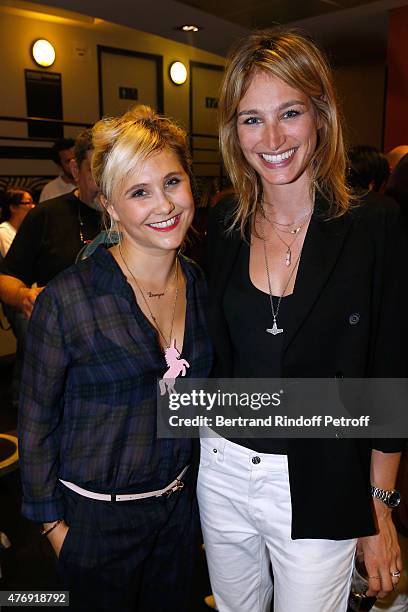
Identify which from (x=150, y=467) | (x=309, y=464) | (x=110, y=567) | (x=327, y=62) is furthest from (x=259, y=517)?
(x=327, y=62)

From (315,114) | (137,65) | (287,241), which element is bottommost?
(287,241)

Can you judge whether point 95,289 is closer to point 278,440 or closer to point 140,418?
point 140,418

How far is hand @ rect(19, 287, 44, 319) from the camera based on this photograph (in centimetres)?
210

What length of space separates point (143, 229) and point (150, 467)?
0.60 m

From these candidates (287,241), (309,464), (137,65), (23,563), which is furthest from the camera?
(137,65)

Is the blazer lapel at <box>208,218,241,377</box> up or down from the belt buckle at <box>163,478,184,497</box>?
up

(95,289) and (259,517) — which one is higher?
(95,289)

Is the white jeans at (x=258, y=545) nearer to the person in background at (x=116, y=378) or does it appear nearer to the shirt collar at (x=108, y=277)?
the person in background at (x=116, y=378)

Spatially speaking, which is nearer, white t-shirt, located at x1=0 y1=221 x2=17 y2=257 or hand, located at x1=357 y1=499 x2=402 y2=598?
hand, located at x1=357 y1=499 x2=402 y2=598

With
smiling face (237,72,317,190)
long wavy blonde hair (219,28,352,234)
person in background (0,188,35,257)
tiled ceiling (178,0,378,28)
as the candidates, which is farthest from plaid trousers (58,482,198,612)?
tiled ceiling (178,0,378,28)

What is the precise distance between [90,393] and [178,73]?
Result: 6.81 meters

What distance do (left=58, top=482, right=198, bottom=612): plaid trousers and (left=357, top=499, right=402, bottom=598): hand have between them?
1.56ft

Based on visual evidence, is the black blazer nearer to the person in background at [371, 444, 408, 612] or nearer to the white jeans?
the white jeans

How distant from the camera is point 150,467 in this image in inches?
54.3
